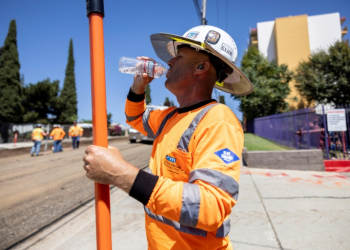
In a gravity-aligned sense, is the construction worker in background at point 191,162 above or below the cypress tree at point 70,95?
below

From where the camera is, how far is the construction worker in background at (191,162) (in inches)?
39.7

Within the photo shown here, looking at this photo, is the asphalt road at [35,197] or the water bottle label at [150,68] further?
the asphalt road at [35,197]

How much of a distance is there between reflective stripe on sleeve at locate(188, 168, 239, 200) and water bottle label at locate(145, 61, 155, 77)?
37.1 inches

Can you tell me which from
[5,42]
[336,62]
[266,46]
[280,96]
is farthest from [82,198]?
[266,46]

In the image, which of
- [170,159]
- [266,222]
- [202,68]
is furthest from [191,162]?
[266,222]

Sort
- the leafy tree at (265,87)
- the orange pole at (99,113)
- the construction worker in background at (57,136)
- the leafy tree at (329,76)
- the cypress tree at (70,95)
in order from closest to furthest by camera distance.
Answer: the orange pole at (99,113), the construction worker in background at (57,136), the leafy tree at (329,76), the leafy tree at (265,87), the cypress tree at (70,95)

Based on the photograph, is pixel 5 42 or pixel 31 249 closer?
pixel 31 249

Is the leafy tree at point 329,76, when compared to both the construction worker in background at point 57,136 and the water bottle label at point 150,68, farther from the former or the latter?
the water bottle label at point 150,68

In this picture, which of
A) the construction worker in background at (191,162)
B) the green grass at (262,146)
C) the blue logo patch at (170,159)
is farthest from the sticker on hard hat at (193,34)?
the green grass at (262,146)

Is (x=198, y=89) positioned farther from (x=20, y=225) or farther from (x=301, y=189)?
(x=301, y=189)

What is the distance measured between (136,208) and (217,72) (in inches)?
144

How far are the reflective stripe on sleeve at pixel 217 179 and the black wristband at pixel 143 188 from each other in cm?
17

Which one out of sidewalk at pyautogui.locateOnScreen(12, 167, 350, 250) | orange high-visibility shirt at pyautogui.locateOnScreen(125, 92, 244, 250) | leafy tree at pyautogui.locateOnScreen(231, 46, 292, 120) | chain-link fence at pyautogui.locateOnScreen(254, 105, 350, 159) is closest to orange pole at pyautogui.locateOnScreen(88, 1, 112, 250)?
orange high-visibility shirt at pyautogui.locateOnScreen(125, 92, 244, 250)

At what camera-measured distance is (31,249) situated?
3229 millimetres
